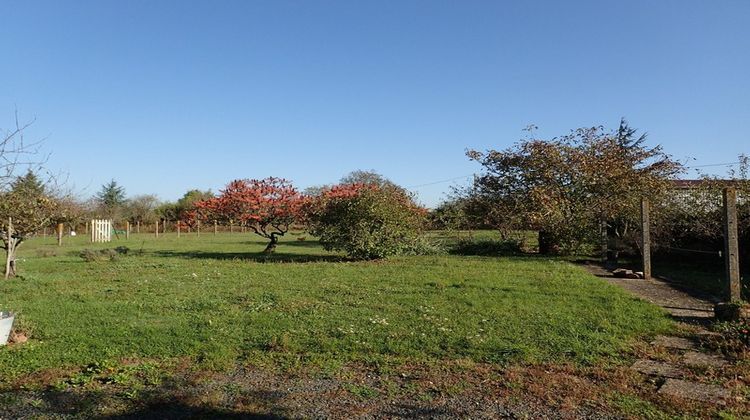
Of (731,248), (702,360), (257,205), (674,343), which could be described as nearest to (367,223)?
(257,205)

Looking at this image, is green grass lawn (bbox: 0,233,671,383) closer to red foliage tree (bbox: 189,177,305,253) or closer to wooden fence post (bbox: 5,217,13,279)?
wooden fence post (bbox: 5,217,13,279)

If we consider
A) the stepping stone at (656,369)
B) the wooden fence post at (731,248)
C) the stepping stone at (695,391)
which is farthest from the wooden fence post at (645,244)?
the stepping stone at (695,391)

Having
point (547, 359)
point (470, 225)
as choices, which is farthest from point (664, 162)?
point (547, 359)

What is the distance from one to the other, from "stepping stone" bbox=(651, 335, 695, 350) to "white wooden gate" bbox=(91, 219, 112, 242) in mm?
30435

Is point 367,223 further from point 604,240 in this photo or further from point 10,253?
point 10,253

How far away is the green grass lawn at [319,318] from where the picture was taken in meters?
4.72

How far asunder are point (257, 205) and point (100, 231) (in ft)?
60.0

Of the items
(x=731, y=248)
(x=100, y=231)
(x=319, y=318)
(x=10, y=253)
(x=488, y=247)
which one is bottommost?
(x=319, y=318)

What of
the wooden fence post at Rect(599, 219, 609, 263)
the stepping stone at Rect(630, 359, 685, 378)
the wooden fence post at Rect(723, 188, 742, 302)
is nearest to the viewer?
the stepping stone at Rect(630, 359, 685, 378)

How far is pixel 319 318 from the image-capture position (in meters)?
6.16

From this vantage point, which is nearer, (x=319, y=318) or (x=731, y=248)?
(x=319, y=318)

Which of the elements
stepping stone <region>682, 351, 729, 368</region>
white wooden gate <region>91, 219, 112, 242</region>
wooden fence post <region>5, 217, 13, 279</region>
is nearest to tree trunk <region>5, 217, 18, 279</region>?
wooden fence post <region>5, 217, 13, 279</region>

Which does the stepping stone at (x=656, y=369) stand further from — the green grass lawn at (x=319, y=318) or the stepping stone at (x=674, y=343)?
the stepping stone at (x=674, y=343)

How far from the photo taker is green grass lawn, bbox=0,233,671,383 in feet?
15.5
